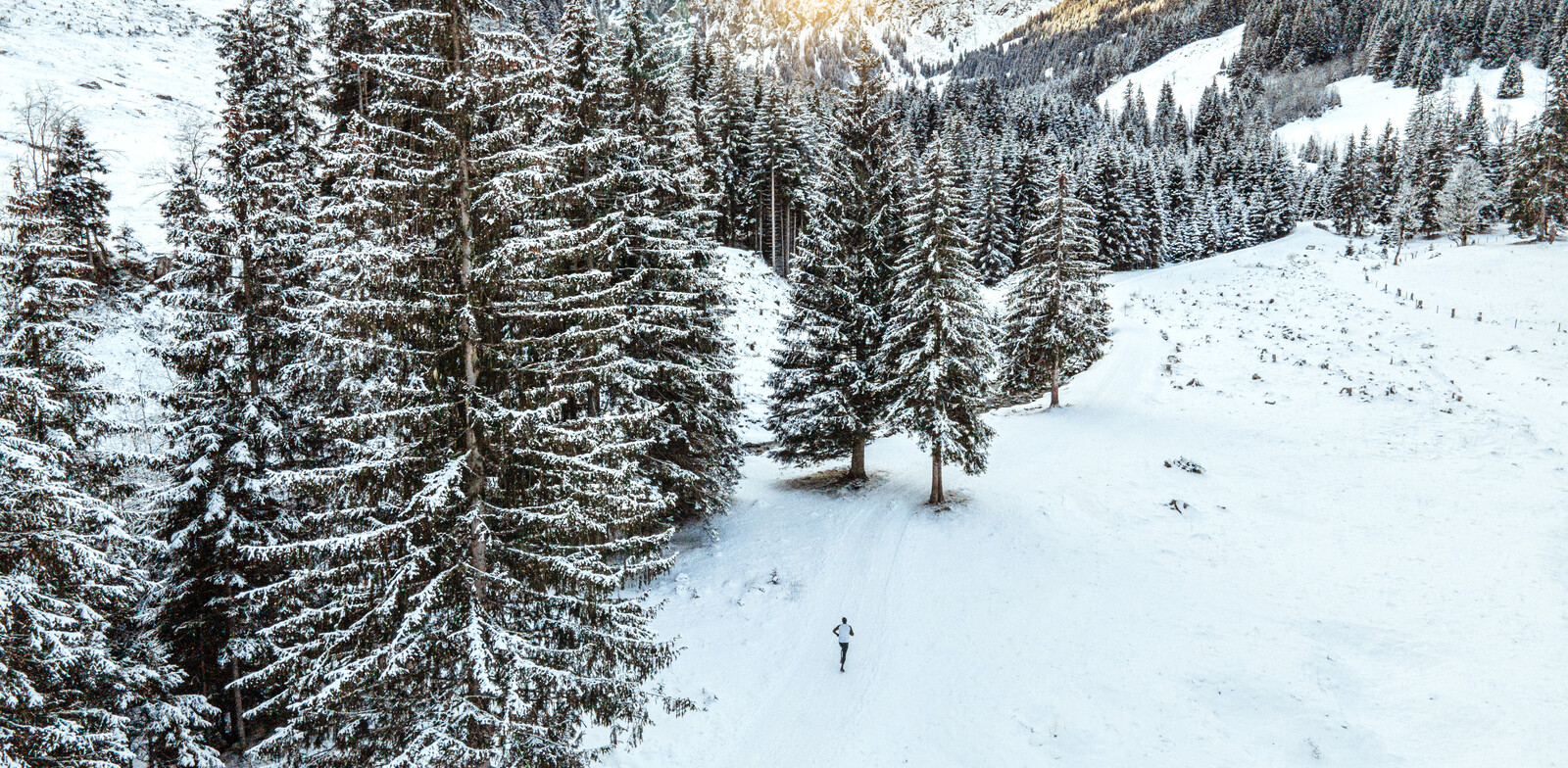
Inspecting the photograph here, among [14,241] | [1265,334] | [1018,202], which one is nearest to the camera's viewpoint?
[14,241]

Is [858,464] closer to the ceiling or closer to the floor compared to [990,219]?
closer to the floor

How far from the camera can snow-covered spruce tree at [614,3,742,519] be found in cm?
1712

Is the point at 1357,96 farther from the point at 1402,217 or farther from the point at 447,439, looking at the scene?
the point at 447,439

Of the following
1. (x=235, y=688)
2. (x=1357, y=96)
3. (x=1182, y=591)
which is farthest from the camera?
(x=1357, y=96)

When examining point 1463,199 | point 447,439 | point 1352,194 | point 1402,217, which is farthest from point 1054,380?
point 1352,194

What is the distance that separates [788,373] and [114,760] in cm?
1781

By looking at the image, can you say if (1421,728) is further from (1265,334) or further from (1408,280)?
(1408,280)

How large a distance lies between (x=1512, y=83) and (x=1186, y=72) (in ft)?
243

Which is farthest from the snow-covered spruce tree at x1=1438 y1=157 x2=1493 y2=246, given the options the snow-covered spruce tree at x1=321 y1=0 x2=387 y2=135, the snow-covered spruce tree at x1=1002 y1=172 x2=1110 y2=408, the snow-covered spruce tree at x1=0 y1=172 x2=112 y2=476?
the snow-covered spruce tree at x1=0 y1=172 x2=112 y2=476

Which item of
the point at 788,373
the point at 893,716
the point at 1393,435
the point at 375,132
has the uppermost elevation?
the point at 375,132

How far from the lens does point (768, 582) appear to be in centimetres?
1862

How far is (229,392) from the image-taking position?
1141cm

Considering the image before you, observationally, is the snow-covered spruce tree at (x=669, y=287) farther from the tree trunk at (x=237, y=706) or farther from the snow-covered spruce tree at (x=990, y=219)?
the snow-covered spruce tree at (x=990, y=219)

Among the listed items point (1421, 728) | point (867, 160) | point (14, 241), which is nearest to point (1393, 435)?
point (1421, 728)
